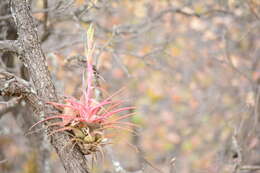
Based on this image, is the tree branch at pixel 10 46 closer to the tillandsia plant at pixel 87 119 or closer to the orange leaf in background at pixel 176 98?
the tillandsia plant at pixel 87 119

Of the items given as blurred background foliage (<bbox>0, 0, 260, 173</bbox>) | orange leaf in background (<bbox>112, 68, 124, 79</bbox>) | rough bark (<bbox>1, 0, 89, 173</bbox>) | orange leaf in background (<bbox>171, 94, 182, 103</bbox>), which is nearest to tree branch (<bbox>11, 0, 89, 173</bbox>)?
rough bark (<bbox>1, 0, 89, 173</bbox>)

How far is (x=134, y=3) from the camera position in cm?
611

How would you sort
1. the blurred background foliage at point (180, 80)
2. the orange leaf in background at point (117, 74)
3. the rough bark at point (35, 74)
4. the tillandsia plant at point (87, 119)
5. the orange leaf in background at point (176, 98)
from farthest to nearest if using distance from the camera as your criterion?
the orange leaf in background at point (176, 98)
the orange leaf in background at point (117, 74)
the blurred background foliage at point (180, 80)
the rough bark at point (35, 74)
the tillandsia plant at point (87, 119)

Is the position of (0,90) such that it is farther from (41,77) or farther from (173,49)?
(173,49)

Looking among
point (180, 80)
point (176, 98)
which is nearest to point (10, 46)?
point (180, 80)

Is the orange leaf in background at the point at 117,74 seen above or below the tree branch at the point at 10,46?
below

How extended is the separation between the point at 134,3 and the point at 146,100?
4.96 meters

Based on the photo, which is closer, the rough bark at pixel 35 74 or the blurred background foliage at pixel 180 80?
the rough bark at pixel 35 74

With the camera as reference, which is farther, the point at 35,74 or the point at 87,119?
the point at 35,74

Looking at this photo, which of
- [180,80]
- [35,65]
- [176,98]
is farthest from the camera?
[176,98]

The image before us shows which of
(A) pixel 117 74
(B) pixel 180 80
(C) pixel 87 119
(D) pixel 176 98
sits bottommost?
(D) pixel 176 98

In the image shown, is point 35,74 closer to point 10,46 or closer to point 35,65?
point 35,65

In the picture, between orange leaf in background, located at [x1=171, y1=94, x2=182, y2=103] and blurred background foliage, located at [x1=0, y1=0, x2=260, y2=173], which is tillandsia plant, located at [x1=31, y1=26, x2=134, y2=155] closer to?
blurred background foliage, located at [x1=0, y1=0, x2=260, y2=173]

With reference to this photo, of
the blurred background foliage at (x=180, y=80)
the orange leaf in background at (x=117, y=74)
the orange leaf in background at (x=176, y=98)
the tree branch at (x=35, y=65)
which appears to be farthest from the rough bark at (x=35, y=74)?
the orange leaf in background at (x=176, y=98)
